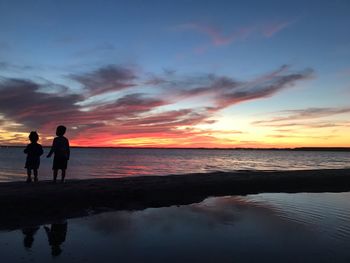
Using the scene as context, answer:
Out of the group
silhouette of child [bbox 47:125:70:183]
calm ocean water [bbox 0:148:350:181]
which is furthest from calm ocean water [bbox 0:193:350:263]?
calm ocean water [bbox 0:148:350:181]

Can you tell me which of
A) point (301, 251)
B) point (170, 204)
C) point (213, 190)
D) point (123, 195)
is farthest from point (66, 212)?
point (213, 190)

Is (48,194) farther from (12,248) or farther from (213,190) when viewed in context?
(213,190)

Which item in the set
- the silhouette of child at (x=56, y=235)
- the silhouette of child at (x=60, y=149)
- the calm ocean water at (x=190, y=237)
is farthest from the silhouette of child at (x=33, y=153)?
the silhouette of child at (x=56, y=235)

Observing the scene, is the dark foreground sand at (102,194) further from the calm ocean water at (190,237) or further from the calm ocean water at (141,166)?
the calm ocean water at (141,166)

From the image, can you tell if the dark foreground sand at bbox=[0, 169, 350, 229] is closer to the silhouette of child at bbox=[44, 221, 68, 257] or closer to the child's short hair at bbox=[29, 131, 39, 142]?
the silhouette of child at bbox=[44, 221, 68, 257]

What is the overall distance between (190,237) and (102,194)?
5.36 meters

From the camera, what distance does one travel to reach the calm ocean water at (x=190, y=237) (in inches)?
306

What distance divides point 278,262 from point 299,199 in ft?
30.5

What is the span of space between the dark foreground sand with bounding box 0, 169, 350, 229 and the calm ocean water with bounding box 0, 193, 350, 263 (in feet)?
2.54

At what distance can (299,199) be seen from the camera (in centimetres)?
1623

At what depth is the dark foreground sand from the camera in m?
11.0

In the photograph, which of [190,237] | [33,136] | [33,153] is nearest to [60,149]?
[33,136]

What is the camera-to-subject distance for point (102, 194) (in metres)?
13.8

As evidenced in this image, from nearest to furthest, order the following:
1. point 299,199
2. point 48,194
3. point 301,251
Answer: point 301,251 < point 48,194 < point 299,199
